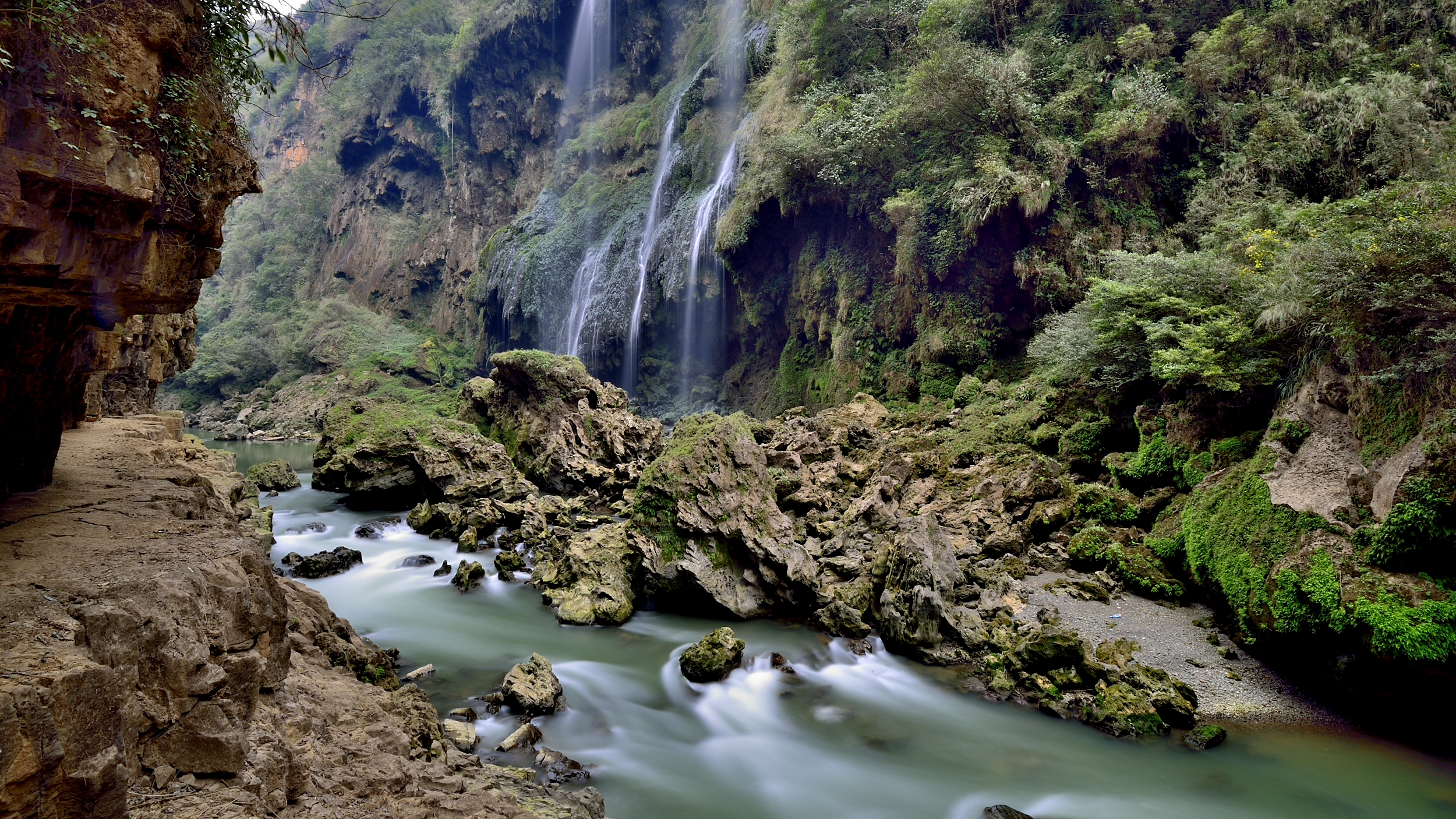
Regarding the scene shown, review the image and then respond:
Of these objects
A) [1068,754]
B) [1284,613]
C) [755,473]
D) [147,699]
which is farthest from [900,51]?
[147,699]

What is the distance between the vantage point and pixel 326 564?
12.3 m

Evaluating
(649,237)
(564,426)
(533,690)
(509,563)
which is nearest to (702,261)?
(649,237)

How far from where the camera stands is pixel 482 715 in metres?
7.29

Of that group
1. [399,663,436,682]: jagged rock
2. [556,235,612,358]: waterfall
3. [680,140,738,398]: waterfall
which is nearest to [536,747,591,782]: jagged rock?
[399,663,436,682]: jagged rock

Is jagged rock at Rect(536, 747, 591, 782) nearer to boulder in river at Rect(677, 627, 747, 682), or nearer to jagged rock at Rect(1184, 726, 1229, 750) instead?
boulder in river at Rect(677, 627, 747, 682)

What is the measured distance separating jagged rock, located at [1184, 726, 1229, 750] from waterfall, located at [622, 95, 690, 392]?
28.0 metres

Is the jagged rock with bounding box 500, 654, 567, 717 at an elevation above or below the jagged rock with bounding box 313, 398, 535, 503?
below

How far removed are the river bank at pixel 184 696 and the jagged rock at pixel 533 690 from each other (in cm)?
143

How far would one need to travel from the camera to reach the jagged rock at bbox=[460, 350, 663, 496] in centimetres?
1838

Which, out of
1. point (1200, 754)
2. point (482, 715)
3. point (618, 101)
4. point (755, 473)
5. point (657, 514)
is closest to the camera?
point (1200, 754)

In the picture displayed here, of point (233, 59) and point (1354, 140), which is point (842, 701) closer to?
point (233, 59)

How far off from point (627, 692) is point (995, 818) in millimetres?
4362

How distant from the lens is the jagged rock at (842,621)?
962 cm

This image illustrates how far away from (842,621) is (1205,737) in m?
4.37
